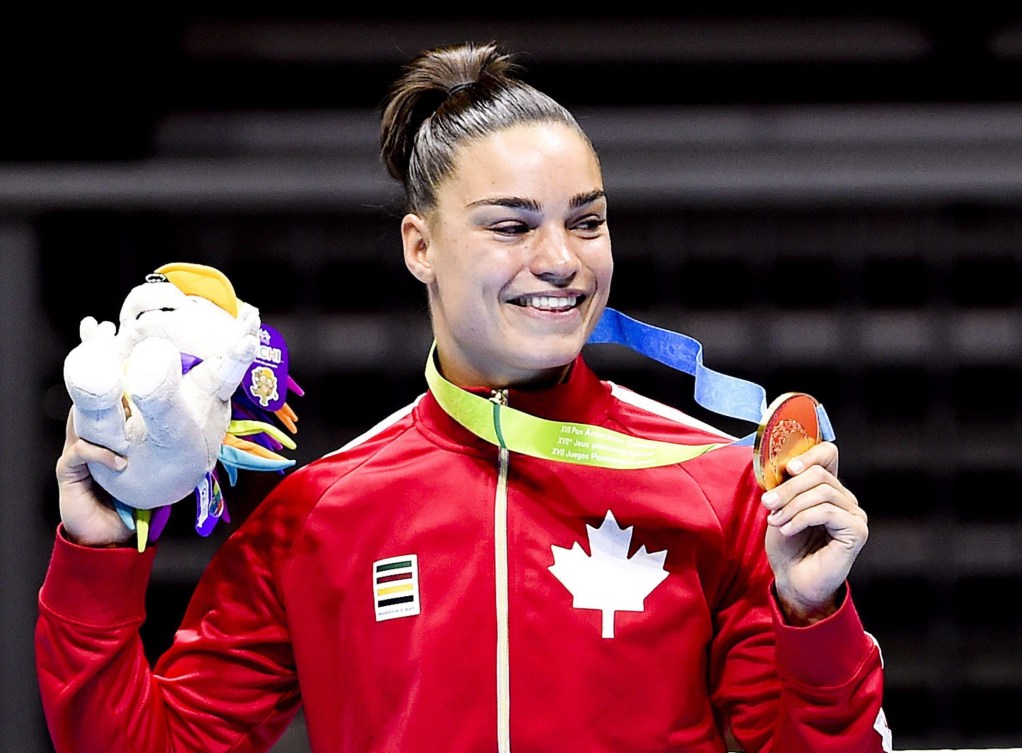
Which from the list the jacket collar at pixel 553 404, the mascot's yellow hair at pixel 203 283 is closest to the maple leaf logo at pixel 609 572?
the jacket collar at pixel 553 404

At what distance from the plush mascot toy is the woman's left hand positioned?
21.7 inches

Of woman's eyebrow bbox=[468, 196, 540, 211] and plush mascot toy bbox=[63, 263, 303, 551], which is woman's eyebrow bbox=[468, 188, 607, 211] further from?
plush mascot toy bbox=[63, 263, 303, 551]

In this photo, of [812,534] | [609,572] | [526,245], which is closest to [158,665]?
[609,572]

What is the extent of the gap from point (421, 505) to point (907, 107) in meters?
1.49

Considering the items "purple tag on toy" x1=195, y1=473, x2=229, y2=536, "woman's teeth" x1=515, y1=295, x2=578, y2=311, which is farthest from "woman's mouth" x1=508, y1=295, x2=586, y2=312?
"purple tag on toy" x1=195, y1=473, x2=229, y2=536

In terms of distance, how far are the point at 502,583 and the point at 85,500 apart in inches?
17.6

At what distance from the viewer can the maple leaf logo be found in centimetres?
181

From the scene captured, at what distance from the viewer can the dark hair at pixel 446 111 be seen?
6.08 ft

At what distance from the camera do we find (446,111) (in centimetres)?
190

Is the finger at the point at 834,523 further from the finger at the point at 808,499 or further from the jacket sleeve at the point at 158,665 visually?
the jacket sleeve at the point at 158,665

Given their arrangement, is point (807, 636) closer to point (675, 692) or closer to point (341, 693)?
point (675, 692)

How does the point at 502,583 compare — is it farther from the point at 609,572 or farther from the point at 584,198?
the point at 584,198

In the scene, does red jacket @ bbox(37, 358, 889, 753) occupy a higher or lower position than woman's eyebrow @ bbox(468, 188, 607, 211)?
lower

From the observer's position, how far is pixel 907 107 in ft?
9.72
